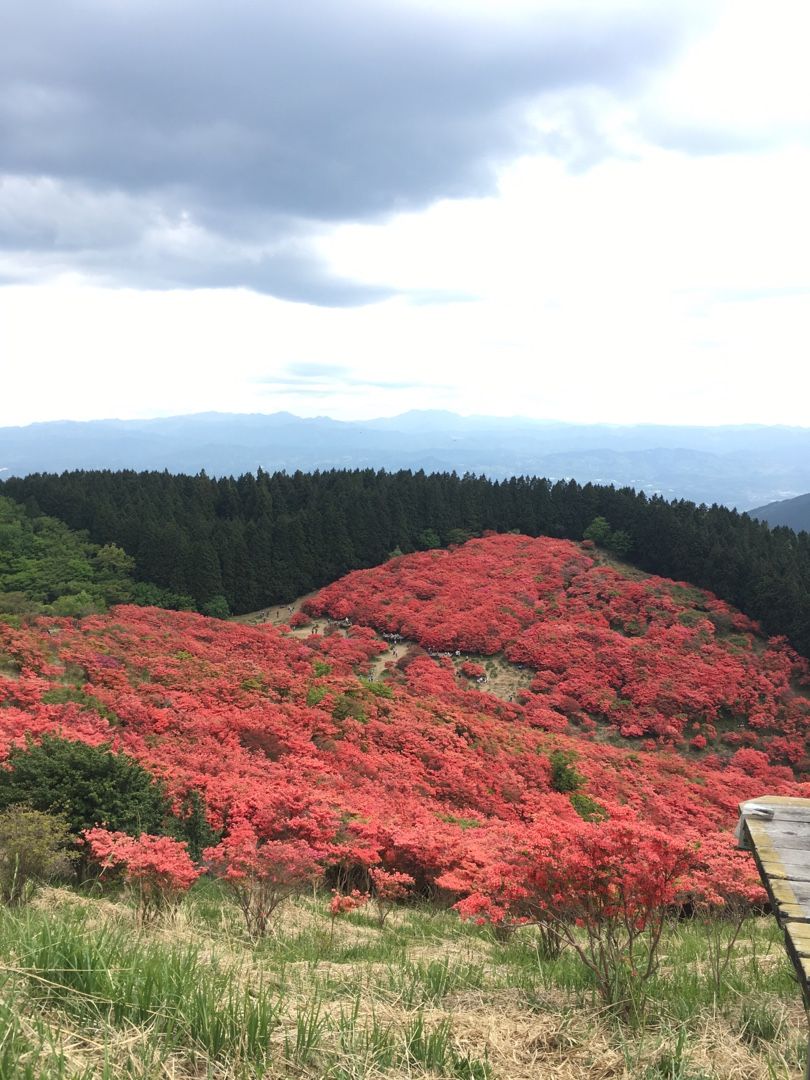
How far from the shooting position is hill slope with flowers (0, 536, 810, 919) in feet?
36.8

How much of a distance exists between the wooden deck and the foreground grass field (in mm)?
1162

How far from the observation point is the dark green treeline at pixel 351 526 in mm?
40594

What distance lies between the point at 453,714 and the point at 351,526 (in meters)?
30.5

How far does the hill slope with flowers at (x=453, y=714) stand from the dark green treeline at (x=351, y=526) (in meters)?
2.96

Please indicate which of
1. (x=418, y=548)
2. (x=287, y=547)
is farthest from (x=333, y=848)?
(x=418, y=548)

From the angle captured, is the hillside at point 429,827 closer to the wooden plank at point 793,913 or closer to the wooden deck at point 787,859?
the wooden deck at point 787,859

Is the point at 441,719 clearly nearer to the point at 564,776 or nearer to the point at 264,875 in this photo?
the point at 564,776

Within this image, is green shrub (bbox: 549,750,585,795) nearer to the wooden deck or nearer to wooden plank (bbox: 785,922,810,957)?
the wooden deck

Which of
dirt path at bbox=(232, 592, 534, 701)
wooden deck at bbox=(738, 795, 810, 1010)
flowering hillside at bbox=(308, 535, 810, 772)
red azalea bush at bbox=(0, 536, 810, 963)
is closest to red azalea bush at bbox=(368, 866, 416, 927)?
red azalea bush at bbox=(0, 536, 810, 963)

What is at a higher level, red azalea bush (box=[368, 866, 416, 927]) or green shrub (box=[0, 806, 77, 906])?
green shrub (box=[0, 806, 77, 906])

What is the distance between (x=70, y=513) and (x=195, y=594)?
13517 millimetres

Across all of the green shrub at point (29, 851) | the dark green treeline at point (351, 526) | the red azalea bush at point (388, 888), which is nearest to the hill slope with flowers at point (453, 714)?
the red azalea bush at point (388, 888)

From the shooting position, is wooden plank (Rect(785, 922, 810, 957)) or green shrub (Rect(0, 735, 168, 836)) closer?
wooden plank (Rect(785, 922, 810, 957))

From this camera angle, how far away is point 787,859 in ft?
10.1
